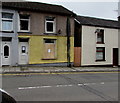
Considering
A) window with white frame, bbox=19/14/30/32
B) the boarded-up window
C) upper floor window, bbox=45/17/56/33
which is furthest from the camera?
upper floor window, bbox=45/17/56/33

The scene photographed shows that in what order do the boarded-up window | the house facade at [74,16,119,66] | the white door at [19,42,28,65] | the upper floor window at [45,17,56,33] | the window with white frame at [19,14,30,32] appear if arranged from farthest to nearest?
the house facade at [74,16,119,66]
the upper floor window at [45,17,56,33]
the boarded-up window
the window with white frame at [19,14,30,32]
the white door at [19,42,28,65]

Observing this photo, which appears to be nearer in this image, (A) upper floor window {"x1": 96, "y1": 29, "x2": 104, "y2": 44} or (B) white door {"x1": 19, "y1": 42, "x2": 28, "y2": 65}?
(B) white door {"x1": 19, "y1": 42, "x2": 28, "y2": 65}

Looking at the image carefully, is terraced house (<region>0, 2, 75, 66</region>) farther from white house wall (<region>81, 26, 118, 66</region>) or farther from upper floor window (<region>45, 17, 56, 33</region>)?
white house wall (<region>81, 26, 118, 66</region>)

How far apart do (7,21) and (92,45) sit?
9.19 metres

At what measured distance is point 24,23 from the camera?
16734 millimetres

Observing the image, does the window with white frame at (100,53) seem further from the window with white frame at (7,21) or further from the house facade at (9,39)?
the window with white frame at (7,21)

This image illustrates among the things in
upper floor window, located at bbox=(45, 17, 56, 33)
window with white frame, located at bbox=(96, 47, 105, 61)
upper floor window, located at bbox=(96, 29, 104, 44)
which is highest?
upper floor window, located at bbox=(45, 17, 56, 33)

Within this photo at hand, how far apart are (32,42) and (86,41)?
6029 millimetres

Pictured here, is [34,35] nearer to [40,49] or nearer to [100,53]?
[40,49]

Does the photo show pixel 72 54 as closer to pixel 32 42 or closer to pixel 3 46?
pixel 32 42

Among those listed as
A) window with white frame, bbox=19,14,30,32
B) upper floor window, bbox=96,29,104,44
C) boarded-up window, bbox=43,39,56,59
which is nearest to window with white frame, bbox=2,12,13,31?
window with white frame, bbox=19,14,30,32

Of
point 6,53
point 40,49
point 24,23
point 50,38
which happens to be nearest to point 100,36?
point 50,38

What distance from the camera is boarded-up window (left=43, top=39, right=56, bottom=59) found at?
17203 mm

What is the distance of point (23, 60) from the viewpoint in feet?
54.1
